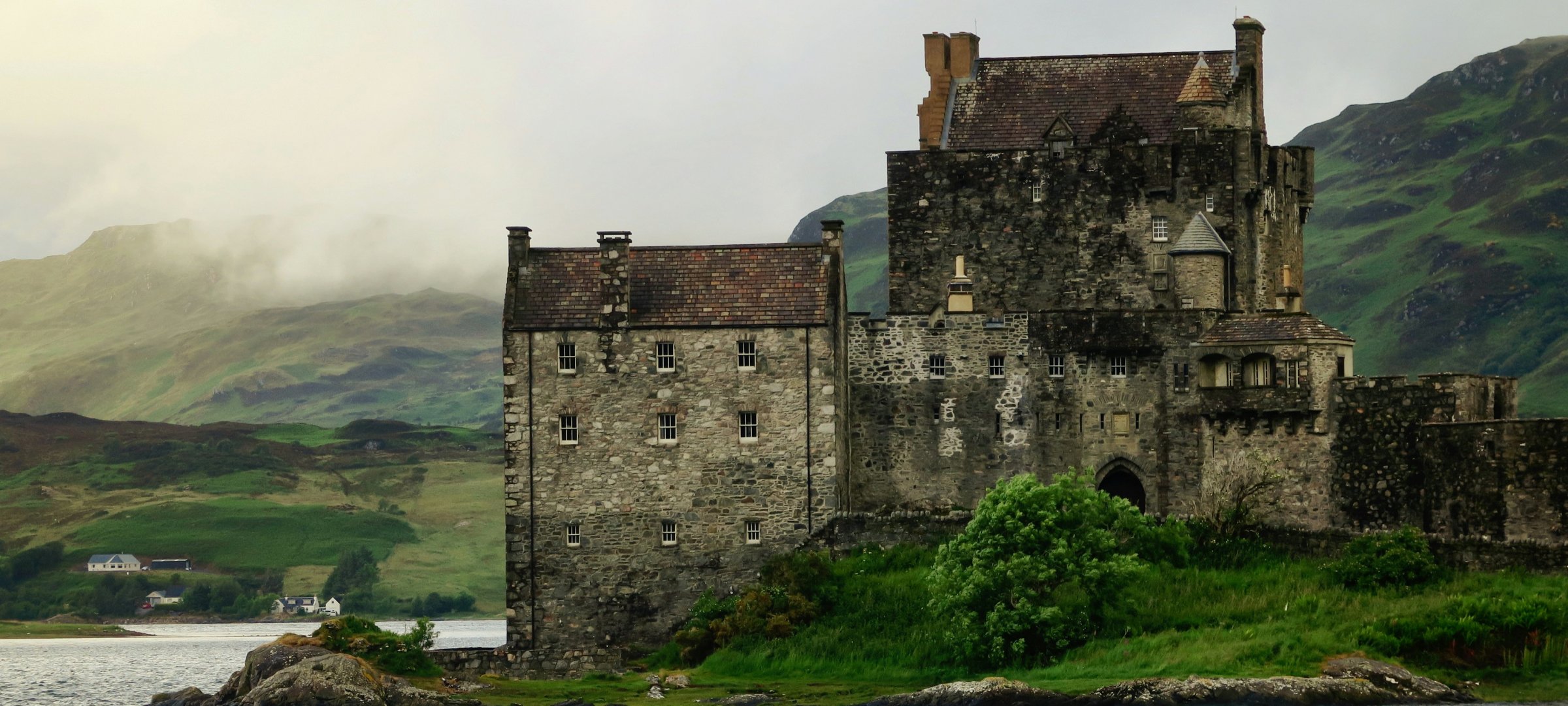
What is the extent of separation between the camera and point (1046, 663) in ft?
213

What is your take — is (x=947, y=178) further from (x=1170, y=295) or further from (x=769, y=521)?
(x=769, y=521)

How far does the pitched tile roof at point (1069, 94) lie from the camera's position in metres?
83.2

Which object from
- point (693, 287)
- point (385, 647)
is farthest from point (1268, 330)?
point (385, 647)

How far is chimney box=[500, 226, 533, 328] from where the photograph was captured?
76.2 metres

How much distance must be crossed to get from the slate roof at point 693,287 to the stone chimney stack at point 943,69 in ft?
33.7

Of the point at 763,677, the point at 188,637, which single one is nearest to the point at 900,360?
the point at 763,677

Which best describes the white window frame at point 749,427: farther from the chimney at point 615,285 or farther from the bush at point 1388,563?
the bush at point 1388,563

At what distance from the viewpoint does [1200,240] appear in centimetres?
7944

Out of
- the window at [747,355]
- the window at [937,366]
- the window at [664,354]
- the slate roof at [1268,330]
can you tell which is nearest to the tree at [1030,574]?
the slate roof at [1268,330]

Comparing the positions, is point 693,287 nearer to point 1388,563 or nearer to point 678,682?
point 678,682

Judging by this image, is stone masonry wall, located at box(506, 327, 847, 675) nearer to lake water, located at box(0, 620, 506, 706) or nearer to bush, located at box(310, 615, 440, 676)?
bush, located at box(310, 615, 440, 676)

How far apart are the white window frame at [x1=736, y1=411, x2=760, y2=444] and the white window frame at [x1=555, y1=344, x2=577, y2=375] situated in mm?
6383

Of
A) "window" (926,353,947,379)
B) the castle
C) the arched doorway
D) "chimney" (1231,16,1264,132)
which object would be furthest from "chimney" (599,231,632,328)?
"chimney" (1231,16,1264,132)

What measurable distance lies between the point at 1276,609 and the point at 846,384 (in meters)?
19.4
